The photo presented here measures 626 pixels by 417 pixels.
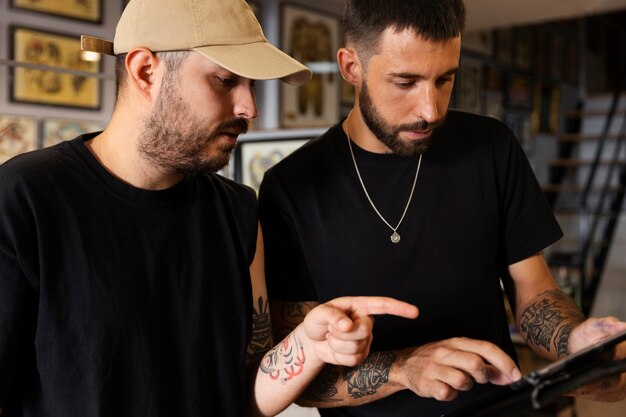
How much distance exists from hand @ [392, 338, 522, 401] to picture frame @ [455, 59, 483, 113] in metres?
7.08

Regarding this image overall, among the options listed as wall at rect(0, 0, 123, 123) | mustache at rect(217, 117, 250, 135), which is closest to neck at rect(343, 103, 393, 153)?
mustache at rect(217, 117, 250, 135)

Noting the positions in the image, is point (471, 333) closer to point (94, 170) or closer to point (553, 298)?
point (553, 298)

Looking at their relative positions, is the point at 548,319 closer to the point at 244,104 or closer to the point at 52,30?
the point at 244,104

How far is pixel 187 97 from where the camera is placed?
1278mm

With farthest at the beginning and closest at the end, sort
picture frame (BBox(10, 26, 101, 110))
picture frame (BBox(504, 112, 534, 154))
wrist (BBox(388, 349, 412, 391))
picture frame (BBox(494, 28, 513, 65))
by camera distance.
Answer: picture frame (BBox(504, 112, 534, 154)) < picture frame (BBox(494, 28, 513, 65)) < picture frame (BBox(10, 26, 101, 110)) < wrist (BBox(388, 349, 412, 391))

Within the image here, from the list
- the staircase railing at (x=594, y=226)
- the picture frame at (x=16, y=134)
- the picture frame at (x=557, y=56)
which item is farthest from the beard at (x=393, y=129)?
the picture frame at (x=557, y=56)

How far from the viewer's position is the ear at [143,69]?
1.29m

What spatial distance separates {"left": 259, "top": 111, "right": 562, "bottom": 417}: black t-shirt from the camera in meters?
1.55

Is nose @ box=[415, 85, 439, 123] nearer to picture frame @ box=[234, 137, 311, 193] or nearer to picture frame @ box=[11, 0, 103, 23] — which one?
picture frame @ box=[234, 137, 311, 193]

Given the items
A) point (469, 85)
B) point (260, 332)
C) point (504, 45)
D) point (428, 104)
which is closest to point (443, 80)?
point (428, 104)

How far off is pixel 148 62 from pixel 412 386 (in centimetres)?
77

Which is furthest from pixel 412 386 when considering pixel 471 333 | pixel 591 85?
pixel 591 85

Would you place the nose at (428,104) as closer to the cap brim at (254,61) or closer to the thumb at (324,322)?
the cap brim at (254,61)

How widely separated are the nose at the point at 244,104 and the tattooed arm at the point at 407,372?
0.49 meters
